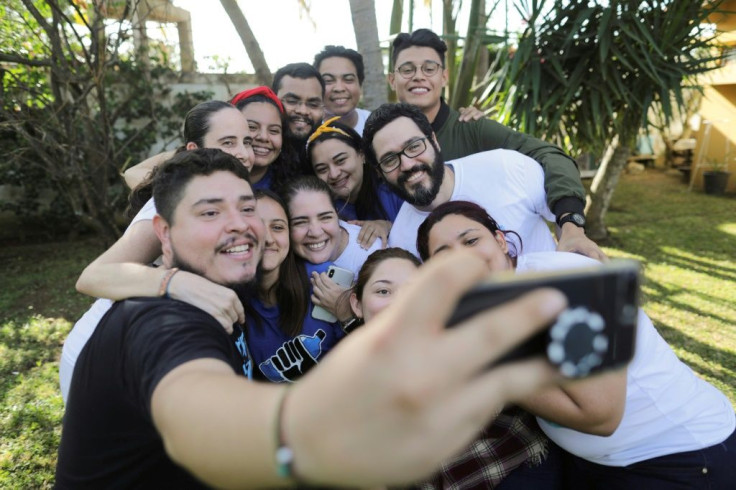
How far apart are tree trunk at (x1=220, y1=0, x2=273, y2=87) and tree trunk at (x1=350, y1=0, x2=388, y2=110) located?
1563 mm

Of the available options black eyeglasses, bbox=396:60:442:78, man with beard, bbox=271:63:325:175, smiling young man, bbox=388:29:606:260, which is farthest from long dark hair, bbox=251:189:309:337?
black eyeglasses, bbox=396:60:442:78

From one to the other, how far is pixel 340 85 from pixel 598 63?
334 cm

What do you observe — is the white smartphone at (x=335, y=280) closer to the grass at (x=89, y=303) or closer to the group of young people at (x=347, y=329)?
the group of young people at (x=347, y=329)

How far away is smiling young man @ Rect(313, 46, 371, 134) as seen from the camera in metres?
4.32

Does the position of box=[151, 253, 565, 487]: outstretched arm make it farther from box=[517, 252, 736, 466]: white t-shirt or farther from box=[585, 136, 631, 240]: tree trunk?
box=[585, 136, 631, 240]: tree trunk

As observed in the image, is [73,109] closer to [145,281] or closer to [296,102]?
[296,102]

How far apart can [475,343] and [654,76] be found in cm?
610

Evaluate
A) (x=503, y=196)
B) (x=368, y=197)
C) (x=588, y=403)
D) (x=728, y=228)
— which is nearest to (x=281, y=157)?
(x=368, y=197)

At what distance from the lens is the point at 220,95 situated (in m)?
9.52

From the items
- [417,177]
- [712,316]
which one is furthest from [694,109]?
[417,177]

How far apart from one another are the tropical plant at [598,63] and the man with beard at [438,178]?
2954 millimetres

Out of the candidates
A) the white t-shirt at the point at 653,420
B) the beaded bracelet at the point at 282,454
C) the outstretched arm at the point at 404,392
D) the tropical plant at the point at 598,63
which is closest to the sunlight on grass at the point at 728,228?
the tropical plant at the point at 598,63

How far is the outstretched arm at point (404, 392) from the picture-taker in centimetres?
61

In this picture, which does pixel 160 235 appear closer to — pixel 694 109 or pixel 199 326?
pixel 199 326
